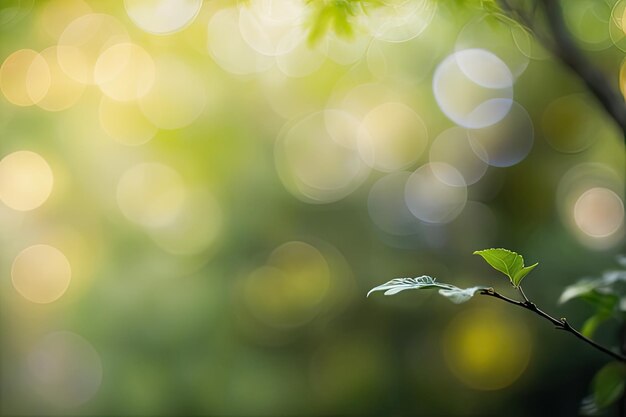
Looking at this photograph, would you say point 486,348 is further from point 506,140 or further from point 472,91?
point 472,91

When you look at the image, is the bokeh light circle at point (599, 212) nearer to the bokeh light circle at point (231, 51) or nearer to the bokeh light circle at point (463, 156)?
the bokeh light circle at point (463, 156)

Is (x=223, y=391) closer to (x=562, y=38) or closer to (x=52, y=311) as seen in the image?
(x=52, y=311)

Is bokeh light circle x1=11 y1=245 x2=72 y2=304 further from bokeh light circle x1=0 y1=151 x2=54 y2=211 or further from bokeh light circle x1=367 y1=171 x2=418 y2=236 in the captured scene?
bokeh light circle x1=367 y1=171 x2=418 y2=236

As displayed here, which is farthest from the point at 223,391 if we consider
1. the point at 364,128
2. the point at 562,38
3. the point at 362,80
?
the point at 562,38

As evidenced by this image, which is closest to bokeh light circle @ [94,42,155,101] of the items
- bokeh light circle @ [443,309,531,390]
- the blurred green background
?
the blurred green background

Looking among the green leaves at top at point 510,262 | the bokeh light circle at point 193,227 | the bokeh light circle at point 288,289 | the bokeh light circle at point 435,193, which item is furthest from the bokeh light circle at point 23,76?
the green leaves at top at point 510,262

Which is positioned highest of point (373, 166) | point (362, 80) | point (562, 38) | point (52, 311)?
point (362, 80)

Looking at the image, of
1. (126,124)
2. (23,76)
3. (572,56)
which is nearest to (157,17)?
(126,124)
